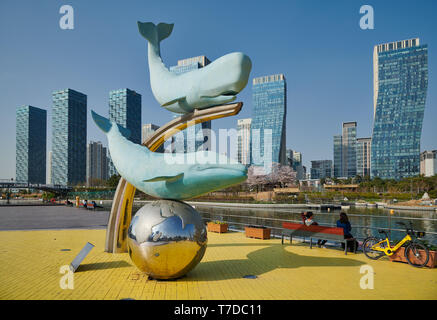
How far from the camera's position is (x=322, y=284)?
272 inches

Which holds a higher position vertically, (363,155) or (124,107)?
(124,107)

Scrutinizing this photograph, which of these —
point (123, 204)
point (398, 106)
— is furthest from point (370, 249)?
point (398, 106)

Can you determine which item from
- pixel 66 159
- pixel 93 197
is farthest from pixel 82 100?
pixel 93 197

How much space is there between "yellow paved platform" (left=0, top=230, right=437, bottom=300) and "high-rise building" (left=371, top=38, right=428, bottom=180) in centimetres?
11475

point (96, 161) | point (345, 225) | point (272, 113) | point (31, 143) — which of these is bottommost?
point (345, 225)

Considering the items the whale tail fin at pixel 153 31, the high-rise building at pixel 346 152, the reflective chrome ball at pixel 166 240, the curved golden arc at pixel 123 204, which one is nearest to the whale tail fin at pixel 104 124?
the curved golden arc at pixel 123 204

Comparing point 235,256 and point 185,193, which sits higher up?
point 185,193

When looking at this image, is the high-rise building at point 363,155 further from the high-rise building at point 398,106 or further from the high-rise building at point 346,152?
the high-rise building at point 398,106

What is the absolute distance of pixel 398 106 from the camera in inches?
4161

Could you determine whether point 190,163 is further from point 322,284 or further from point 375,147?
point 375,147

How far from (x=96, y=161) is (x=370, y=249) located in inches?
6321

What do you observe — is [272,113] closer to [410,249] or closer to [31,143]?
[31,143]

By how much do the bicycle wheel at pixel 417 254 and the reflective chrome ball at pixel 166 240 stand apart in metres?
6.07
